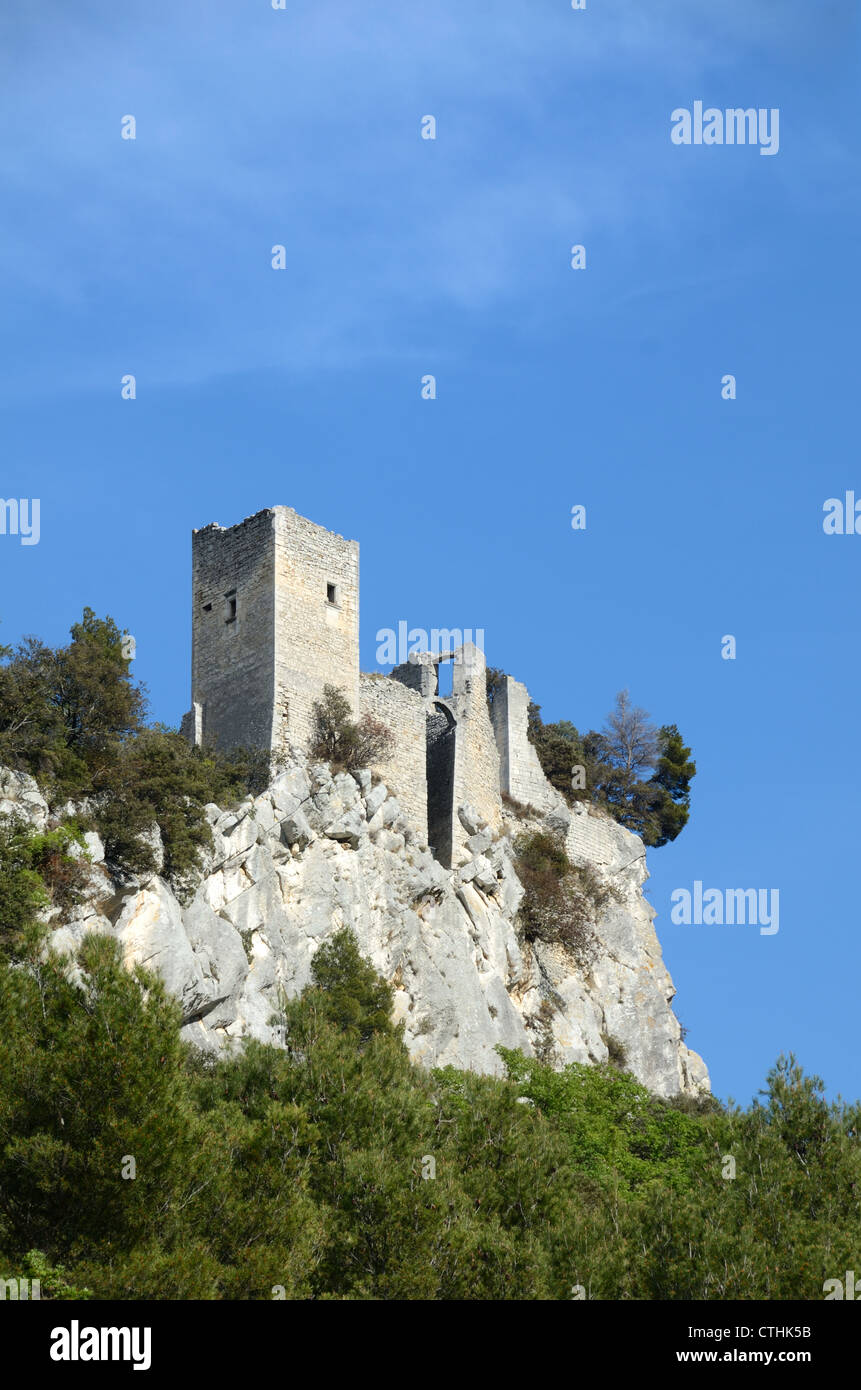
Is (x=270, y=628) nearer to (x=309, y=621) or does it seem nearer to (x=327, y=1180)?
(x=309, y=621)

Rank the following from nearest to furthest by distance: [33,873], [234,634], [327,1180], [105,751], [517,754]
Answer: [327,1180] → [33,873] → [105,751] → [234,634] → [517,754]

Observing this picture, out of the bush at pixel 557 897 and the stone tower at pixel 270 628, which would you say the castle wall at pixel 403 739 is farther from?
the bush at pixel 557 897

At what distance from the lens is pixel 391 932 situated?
116 ft

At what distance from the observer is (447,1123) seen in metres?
24.9

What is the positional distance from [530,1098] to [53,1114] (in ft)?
52.9

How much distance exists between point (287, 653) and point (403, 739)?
13.9 ft

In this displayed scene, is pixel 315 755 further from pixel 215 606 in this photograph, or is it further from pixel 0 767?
pixel 0 767

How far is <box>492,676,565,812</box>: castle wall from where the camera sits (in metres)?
44.9

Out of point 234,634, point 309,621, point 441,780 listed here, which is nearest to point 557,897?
point 441,780

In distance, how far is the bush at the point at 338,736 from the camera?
3597 centimetres

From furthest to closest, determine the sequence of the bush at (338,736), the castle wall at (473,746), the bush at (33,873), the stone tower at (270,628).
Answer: the castle wall at (473,746), the bush at (338,736), the stone tower at (270,628), the bush at (33,873)

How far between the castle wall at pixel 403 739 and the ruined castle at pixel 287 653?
2 cm

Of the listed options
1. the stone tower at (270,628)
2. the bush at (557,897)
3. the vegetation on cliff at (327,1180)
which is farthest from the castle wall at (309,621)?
the vegetation on cliff at (327,1180)
